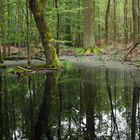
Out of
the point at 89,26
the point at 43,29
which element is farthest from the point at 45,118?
the point at 89,26

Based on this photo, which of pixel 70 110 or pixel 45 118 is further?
pixel 70 110

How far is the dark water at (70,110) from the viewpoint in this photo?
682 centimetres

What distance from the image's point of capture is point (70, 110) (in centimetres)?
891

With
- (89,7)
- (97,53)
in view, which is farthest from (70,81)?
(89,7)

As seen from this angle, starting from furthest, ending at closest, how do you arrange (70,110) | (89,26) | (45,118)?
(89,26) < (70,110) < (45,118)

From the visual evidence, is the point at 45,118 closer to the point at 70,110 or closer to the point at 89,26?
the point at 70,110

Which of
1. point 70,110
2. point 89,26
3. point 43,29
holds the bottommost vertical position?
point 70,110

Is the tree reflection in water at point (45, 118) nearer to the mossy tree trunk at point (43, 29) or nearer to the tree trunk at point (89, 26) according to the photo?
the mossy tree trunk at point (43, 29)

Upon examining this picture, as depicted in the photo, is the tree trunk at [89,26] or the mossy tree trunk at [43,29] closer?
the mossy tree trunk at [43,29]

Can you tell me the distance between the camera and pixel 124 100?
1012 centimetres

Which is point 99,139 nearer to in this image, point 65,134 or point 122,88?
point 65,134

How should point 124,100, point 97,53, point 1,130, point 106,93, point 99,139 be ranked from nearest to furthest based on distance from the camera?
point 99,139 → point 1,130 → point 124,100 → point 106,93 → point 97,53

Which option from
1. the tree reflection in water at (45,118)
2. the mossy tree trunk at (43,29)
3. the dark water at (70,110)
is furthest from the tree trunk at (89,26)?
the tree reflection in water at (45,118)

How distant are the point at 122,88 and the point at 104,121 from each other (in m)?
4.45
